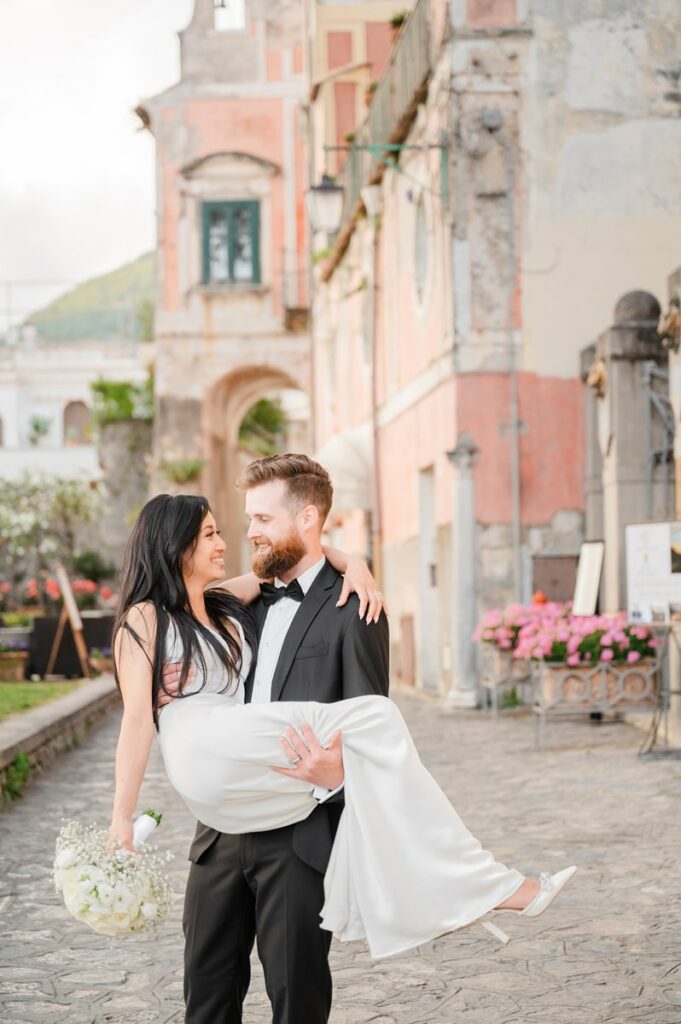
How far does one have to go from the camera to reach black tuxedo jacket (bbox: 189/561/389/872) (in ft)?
11.7

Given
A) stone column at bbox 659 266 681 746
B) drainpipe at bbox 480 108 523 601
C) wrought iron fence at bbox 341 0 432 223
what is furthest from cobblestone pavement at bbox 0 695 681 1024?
wrought iron fence at bbox 341 0 432 223

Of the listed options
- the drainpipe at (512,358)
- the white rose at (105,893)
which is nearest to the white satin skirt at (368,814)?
the white rose at (105,893)

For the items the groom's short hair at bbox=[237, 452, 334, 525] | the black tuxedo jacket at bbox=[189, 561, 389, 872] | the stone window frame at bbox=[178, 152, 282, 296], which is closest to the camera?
the black tuxedo jacket at bbox=[189, 561, 389, 872]

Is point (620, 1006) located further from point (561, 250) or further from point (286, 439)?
point (286, 439)

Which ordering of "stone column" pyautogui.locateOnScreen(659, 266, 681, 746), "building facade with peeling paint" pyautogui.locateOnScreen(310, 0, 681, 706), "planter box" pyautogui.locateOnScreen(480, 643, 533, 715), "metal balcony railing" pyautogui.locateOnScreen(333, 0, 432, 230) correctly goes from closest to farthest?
"stone column" pyautogui.locateOnScreen(659, 266, 681, 746), "planter box" pyautogui.locateOnScreen(480, 643, 533, 715), "building facade with peeling paint" pyautogui.locateOnScreen(310, 0, 681, 706), "metal balcony railing" pyautogui.locateOnScreen(333, 0, 432, 230)

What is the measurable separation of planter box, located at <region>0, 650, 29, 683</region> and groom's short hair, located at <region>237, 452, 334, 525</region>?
56.2ft

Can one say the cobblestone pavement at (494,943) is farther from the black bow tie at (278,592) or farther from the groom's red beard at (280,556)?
the groom's red beard at (280,556)

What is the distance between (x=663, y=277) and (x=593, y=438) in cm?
174

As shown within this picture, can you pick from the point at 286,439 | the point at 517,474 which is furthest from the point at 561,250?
the point at 286,439

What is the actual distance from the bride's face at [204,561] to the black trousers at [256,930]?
59cm

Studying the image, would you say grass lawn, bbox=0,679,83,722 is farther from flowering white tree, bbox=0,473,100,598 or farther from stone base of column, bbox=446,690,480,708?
flowering white tree, bbox=0,473,100,598

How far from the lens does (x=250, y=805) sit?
3547 millimetres

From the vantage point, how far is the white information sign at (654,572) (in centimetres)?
1130

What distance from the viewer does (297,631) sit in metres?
3.69
